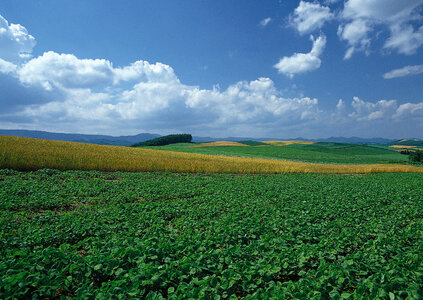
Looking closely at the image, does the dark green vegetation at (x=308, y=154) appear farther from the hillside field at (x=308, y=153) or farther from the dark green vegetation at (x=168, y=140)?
the dark green vegetation at (x=168, y=140)

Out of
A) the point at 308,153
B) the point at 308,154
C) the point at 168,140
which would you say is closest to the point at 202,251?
the point at 308,154

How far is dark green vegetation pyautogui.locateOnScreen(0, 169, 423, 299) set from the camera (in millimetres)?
4180

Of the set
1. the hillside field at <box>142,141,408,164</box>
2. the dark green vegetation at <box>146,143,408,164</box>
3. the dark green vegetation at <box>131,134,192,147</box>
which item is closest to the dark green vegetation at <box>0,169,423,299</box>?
the hillside field at <box>142,141,408,164</box>

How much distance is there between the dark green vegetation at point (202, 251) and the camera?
4.18 meters

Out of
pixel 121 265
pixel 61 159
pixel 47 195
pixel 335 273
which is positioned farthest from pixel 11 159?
pixel 335 273

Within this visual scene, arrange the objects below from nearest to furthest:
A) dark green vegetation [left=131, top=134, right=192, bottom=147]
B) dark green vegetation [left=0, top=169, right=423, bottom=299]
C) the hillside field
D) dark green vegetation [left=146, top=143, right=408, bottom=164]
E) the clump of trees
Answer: dark green vegetation [left=0, top=169, right=423, bottom=299]
the clump of trees
the hillside field
dark green vegetation [left=146, top=143, right=408, bottom=164]
dark green vegetation [left=131, top=134, right=192, bottom=147]

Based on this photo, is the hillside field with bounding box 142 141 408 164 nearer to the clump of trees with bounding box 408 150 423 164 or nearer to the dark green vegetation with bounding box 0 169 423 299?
the clump of trees with bounding box 408 150 423 164

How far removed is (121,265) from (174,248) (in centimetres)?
138

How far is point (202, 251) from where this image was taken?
18.8ft

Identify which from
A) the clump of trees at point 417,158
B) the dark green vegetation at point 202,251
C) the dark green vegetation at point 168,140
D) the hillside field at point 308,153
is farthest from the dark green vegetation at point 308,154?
the dark green vegetation at point 202,251

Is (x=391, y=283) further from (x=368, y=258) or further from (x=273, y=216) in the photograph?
(x=273, y=216)

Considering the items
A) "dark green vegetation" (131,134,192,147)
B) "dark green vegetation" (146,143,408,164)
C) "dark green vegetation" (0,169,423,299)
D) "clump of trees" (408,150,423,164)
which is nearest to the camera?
"dark green vegetation" (0,169,423,299)

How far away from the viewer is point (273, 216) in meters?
9.23

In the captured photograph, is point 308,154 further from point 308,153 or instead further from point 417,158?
point 417,158
